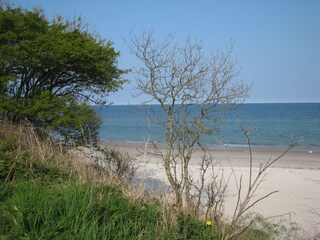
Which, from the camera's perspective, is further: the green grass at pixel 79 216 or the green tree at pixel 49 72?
the green tree at pixel 49 72

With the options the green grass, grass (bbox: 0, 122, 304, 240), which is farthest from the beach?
the green grass

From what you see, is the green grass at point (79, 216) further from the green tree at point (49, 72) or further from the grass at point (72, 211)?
the green tree at point (49, 72)

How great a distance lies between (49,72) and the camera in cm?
952

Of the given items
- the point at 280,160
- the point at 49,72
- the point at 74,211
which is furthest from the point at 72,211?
the point at 280,160

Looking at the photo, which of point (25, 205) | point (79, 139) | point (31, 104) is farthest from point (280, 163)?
point (25, 205)

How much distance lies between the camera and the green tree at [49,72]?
8.52m

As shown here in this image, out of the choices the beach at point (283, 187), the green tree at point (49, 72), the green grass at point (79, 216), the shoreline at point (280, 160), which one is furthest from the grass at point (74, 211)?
the shoreline at point (280, 160)

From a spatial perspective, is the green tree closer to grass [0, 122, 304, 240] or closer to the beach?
the beach

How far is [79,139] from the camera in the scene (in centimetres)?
945

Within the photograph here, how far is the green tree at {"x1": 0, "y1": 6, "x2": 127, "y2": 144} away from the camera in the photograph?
852cm

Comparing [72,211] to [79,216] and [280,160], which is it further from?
[280,160]

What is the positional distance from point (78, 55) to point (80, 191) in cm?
537

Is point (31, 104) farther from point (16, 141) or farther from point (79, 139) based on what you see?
point (16, 141)

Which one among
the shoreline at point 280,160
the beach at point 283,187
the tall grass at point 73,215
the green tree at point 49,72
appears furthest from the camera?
the shoreline at point 280,160
